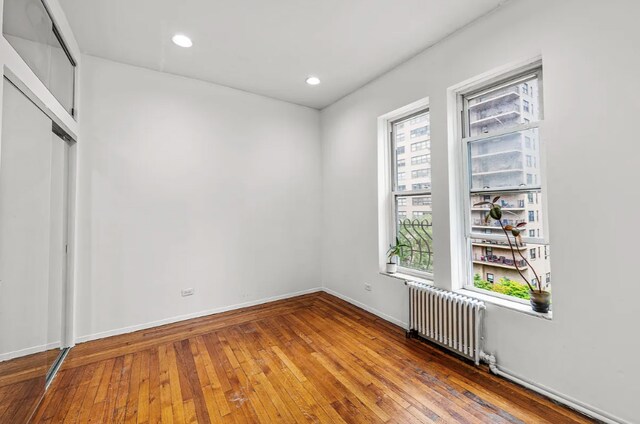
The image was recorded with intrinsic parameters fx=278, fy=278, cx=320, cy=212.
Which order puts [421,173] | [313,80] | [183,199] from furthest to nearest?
1. [313,80]
2. [183,199]
3. [421,173]

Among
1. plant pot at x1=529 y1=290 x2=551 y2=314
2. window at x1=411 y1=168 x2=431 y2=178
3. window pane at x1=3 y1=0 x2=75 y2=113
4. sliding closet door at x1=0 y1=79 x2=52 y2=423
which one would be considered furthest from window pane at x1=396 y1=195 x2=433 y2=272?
window pane at x1=3 y1=0 x2=75 y2=113

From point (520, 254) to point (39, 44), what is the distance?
13.2 ft

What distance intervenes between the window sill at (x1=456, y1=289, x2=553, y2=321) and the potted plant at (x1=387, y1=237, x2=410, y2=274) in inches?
34.0

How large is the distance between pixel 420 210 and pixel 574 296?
1605 millimetres

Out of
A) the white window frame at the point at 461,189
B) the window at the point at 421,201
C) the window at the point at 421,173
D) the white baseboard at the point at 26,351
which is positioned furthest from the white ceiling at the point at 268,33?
the white baseboard at the point at 26,351

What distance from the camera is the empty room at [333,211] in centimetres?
182

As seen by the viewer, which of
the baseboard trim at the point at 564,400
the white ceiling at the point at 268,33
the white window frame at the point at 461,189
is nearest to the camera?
the baseboard trim at the point at 564,400

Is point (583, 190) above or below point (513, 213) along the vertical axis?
above

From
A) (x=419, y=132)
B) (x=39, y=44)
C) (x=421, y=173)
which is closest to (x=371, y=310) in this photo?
(x=421, y=173)

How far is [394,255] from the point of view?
11.7ft

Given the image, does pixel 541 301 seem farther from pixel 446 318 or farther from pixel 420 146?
pixel 420 146

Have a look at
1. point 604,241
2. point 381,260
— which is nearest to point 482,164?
point 604,241

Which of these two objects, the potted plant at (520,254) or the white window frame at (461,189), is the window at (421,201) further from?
the potted plant at (520,254)

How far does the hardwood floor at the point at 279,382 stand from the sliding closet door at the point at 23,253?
294 mm
